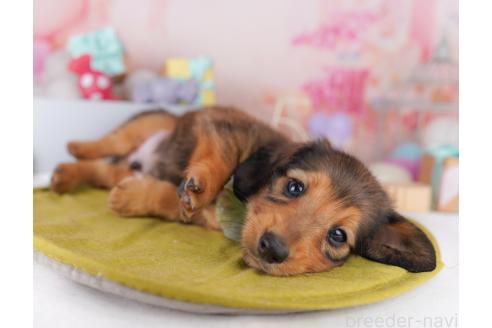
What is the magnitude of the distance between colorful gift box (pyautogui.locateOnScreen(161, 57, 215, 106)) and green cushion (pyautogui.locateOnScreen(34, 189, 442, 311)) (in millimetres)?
2158

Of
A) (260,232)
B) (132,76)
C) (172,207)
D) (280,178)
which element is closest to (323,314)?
(260,232)

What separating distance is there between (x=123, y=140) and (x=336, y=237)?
1.91 m

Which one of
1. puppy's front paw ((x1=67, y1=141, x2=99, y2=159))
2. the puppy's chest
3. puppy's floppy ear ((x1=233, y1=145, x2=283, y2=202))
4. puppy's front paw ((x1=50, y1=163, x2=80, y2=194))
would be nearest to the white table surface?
puppy's floppy ear ((x1=233, y1=145, x2=283, y2=202))

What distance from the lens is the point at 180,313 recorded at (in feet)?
4.94

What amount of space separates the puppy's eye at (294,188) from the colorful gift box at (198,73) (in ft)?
8.13

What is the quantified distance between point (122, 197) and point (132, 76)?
2198 millimetres

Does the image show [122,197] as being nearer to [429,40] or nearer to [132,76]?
[132,76]

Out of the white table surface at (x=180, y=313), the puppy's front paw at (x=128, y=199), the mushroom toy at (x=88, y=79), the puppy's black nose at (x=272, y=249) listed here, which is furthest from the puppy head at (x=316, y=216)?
the mushroom toy at (x=88, y=79)

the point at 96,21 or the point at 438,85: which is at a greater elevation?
the point at 96,21

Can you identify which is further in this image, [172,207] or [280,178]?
[172,207]

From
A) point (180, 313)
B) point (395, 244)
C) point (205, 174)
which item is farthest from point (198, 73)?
point (180, 313)

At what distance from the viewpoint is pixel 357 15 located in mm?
4918

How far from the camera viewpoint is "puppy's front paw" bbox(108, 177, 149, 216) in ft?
8.13

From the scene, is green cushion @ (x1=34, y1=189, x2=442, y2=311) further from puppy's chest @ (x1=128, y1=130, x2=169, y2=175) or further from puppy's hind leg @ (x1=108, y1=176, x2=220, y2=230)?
puppy's chest @ (x1=128, y1=130, x2=169, y2=175)
